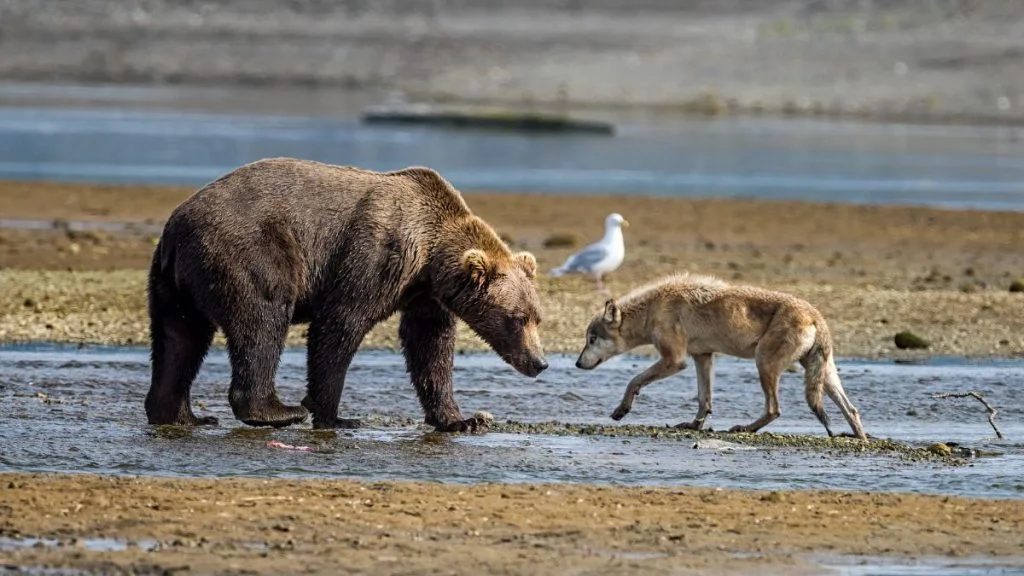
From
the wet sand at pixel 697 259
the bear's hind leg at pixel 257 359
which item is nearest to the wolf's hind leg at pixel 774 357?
the bear's hind leg at pixel 257 359

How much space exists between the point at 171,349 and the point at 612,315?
323cm

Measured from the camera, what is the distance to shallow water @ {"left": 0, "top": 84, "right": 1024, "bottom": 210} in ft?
108

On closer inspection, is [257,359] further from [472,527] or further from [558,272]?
[558,272]

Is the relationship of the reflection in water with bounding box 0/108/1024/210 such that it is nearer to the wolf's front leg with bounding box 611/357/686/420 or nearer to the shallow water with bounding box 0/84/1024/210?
the shallow water with bounding box 0/84/1024/210

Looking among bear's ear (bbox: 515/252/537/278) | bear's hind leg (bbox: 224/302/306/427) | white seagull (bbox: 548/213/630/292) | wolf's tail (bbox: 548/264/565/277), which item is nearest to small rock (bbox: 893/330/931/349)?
white seagull (bbox: 548/213/630/292)

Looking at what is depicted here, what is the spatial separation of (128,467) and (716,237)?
15814 mm

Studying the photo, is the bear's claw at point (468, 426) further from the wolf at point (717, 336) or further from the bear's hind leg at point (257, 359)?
the bear's hind leg at point (257, 359)

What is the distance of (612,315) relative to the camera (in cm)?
1293

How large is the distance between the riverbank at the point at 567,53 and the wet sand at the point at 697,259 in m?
29.0

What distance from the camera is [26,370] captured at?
13492mm

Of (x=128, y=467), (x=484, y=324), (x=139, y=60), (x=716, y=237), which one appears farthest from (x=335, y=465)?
(x=139, y=60)

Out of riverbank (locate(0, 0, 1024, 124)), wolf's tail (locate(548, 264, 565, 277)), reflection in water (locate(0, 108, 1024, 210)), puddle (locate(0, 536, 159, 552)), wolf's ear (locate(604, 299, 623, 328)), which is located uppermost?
riverbank (locate(0, 0, 1024, 124))

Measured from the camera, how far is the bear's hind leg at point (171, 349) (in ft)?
37.2

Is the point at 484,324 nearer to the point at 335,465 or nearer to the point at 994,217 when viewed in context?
the point at 335,465
